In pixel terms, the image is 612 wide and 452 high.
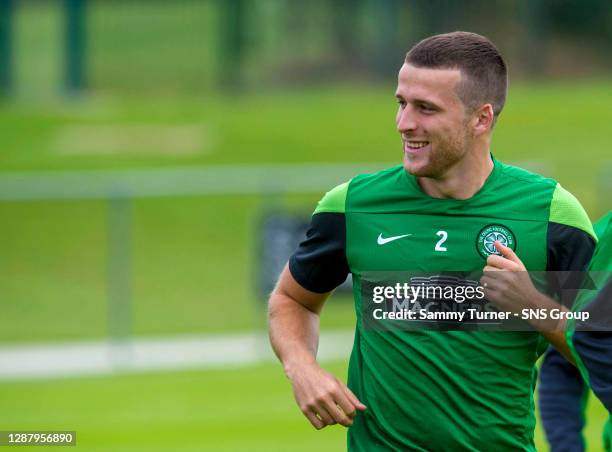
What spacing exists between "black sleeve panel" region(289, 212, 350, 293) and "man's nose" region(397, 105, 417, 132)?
408 mm

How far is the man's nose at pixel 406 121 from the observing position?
4.38m

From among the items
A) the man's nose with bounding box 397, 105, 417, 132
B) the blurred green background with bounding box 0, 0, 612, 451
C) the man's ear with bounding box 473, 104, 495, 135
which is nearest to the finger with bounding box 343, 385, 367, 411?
the man's nose with bounding box 397, 105, 417, 132

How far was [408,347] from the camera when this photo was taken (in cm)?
447

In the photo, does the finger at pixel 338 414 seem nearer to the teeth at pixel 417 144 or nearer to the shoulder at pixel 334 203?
the shoulder at pixel 334 203

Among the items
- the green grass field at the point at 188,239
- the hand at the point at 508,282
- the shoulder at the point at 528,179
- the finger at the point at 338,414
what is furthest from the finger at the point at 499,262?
the green grass field at the point at 188,239

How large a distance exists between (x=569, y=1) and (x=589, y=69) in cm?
211

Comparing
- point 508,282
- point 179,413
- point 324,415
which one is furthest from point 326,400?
point 179,413

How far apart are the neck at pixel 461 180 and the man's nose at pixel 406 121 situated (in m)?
0.22

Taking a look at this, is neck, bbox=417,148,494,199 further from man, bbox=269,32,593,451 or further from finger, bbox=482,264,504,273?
finger, bbox=482,264,504,273

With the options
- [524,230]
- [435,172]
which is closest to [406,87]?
[435,172]

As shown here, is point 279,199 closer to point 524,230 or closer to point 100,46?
point 100,46

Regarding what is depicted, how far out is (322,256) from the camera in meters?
4.65

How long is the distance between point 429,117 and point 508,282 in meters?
0.60

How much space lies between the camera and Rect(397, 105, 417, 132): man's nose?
4383 millimetres
